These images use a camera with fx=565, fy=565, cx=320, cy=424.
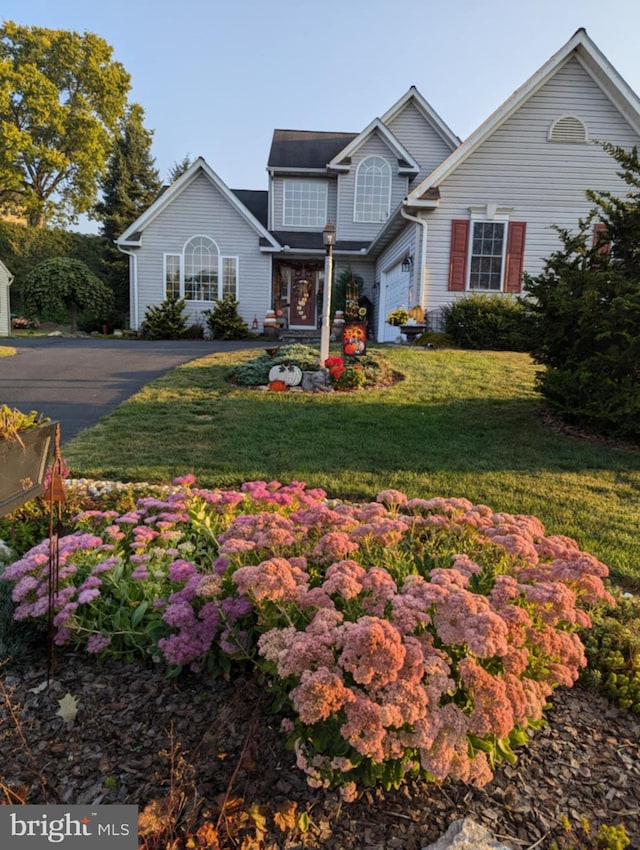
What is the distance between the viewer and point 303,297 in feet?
61.3

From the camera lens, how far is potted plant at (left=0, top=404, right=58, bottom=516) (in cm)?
223

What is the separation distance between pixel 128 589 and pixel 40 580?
0.35 metres

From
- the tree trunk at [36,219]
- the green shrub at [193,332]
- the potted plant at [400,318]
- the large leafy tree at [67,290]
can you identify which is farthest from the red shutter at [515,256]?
the tree trunk at [36,219]

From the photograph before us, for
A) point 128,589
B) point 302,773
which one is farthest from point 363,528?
point 128,589

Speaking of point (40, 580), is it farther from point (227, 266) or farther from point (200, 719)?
point (227, 266)

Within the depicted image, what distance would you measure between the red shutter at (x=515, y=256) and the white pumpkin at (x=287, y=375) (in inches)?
271

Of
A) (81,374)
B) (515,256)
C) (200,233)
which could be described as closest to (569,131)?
(515,256)

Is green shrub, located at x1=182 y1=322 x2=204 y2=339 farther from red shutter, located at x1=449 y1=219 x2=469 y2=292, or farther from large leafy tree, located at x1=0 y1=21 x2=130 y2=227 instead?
large leafy tree, located at x1=0 y1=21 x2=130 y2=227

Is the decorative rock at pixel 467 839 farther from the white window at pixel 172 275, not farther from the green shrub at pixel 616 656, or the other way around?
the white window at pixel 172 275

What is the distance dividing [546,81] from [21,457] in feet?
43.9

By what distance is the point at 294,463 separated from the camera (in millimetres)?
4953

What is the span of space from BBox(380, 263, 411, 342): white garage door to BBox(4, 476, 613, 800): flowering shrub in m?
11.8

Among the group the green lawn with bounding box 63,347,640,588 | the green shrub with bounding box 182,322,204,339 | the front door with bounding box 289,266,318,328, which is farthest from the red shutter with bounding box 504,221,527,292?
the green shrub with bounding box 182,322,204,339

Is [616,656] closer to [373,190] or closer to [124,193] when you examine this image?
[373,190]
